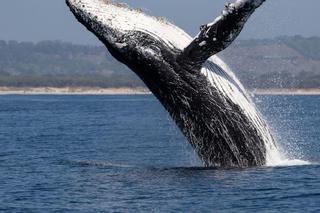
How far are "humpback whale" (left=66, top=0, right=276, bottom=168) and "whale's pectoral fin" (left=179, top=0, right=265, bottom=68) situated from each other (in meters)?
0.02

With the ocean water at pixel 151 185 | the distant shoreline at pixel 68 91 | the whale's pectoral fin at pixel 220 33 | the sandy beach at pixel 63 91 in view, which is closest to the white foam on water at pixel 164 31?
the whale's pectoral fin at pixel 220 33

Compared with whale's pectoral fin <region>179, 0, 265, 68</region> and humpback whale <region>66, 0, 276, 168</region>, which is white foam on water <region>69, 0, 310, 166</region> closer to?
humpback whale <region>66, 0, 276, 168</region>

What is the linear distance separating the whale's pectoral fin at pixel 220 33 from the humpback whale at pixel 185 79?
2 centimetres

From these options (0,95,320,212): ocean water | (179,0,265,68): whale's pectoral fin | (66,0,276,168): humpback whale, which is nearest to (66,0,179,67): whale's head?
(66,0,276,168): humpback whale

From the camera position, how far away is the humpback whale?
17.6 m

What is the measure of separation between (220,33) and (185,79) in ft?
4.31

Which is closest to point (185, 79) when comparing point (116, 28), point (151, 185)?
point (116, 28)

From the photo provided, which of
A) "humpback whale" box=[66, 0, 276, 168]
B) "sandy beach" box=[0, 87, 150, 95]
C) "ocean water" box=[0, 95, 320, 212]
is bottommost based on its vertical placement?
"ocean water" box=[0, 95, 320, 212]

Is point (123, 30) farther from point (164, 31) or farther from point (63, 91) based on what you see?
point (63, 91)

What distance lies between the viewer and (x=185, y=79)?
57.7 ft

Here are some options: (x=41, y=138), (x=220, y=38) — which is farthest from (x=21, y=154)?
(x=220, y=38)

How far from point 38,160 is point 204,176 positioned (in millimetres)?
7022

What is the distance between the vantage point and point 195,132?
18.0m

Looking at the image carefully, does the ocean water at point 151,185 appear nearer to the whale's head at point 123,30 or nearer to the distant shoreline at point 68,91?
the whale's head at point 123,30
